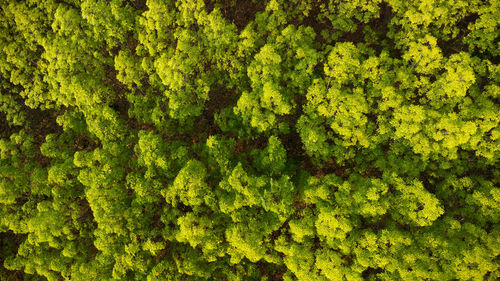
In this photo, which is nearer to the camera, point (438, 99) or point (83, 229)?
point (438, 99)

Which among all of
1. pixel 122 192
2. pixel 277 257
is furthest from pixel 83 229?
pixel 277 257

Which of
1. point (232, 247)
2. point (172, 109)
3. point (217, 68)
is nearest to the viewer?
point (232, 247)

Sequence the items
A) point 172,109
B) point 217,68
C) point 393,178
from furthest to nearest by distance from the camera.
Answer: point 217,68 < point 172,109 < point 393,178

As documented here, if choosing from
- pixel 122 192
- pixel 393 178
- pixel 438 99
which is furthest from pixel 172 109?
pixel 438 99

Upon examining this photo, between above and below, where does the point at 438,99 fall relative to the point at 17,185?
above

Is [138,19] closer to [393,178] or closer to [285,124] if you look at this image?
[285,124]

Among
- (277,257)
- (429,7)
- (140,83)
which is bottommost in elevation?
(277,257)
